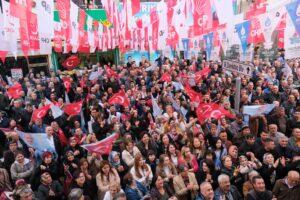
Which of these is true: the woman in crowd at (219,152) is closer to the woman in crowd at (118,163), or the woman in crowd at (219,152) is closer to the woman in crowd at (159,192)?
the woman in crowd at (159,192)

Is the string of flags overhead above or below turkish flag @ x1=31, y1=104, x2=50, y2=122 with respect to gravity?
above

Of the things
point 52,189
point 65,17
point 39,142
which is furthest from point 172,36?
point 52,189

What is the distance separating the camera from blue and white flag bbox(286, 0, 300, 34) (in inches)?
318

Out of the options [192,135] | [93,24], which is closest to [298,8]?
[192,135]

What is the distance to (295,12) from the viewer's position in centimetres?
816

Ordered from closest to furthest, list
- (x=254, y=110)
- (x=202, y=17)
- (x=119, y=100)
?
1. (x=254, y=110)
2. (x=119, y=100)
3. (x=202, y=17)

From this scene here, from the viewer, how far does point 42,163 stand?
633cm

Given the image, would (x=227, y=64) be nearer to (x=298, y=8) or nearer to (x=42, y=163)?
(x=298, y=8)

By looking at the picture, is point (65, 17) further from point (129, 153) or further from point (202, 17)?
point (129, 153)

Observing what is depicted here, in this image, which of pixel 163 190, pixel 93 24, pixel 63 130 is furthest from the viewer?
pixel 93 24

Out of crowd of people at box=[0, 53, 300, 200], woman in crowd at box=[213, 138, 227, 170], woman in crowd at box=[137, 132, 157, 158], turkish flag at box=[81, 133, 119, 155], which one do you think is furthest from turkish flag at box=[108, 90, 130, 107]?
woman in crowd at box=[213, 138, 227, 170]

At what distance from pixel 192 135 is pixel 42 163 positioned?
3.05 metres

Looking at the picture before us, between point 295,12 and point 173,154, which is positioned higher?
point 295,12

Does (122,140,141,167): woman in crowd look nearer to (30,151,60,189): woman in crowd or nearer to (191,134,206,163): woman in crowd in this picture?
(191,134,206,163): woman in crowd
